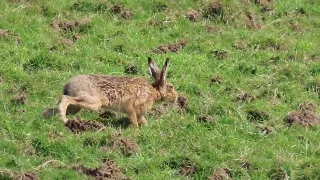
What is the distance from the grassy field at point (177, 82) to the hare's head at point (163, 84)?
0.74ft

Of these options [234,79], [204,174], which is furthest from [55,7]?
[204,174]

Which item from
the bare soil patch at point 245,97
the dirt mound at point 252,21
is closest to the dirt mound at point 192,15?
the dirt mound at point 252,21

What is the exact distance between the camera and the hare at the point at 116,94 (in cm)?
1178

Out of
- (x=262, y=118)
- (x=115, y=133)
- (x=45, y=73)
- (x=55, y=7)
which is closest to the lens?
(x=115, y=133)

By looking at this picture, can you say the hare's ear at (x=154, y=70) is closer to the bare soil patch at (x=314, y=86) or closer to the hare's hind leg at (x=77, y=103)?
the hare's hind leg at (x=77, y=103)

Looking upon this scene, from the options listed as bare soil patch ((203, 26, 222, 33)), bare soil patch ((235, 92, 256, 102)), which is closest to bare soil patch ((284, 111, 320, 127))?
bare soil patch ((235, 92, 256, 102))

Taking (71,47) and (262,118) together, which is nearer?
(262,118)

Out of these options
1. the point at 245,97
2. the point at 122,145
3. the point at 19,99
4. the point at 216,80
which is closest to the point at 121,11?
the point at 216,80

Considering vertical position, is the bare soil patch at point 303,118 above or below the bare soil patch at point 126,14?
above

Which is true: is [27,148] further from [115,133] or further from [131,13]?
[131,13]

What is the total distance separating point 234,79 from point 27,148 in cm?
431

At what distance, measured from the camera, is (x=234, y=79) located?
13.7 m

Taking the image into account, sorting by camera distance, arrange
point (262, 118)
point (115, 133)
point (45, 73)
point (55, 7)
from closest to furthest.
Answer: point (115, 133) < point (262, 118) < point (45, 73) < point (55, 7)

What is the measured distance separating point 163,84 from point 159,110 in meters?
0.41
